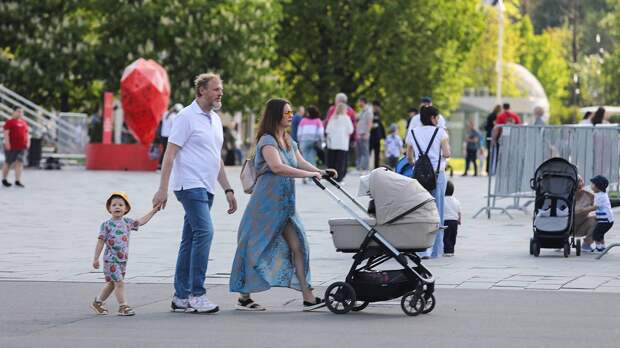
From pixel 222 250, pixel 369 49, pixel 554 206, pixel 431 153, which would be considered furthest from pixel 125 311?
pixel 369 49

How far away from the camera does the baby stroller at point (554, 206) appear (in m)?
17.0

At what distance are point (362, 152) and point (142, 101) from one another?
7.51 meters

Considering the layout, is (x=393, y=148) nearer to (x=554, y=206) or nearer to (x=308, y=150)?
(x=308, y=150)

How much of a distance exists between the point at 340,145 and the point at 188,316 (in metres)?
21.5

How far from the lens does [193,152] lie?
39.9 ft

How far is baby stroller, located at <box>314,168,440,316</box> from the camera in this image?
39.2 feet

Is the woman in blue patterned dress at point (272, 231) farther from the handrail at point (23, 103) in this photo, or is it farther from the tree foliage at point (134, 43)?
the tree foliage at point (134, 43)

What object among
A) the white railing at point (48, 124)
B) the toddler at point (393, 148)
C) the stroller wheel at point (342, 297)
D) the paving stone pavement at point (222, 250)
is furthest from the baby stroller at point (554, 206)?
the white railing at point (48, 124)

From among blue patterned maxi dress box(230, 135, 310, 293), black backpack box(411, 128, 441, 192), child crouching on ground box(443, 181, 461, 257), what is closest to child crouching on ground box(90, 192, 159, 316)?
blue patterned maxi dress box(230, 135, 310, 293)

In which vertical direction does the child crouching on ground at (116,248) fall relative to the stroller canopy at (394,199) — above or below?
below

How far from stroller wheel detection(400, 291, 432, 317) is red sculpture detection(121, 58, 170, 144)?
110 feet

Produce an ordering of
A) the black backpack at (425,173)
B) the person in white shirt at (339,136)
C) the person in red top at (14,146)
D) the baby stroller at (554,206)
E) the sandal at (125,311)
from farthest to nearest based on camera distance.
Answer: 1. the person in white shirt at (339,136)
2. the person in red top at (14,146)
3. the baby stroller at (554,206)
4. the black backpack at (425,173)
5. the sandal at (125,311)

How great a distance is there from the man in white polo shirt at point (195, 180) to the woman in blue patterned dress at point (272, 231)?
23 cm

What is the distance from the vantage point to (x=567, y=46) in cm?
12706
